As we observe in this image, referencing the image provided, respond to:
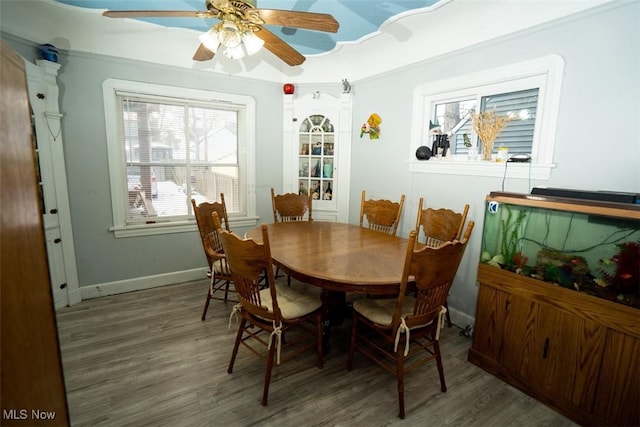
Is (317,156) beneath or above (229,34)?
beneath

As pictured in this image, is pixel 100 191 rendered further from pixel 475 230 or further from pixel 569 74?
pixel 569 74

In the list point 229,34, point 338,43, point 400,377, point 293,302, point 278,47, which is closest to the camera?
Answer: point 400,377

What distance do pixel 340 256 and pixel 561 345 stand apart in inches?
53.9

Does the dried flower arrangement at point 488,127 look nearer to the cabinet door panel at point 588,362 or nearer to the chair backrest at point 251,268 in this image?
the cabinet door panel at point 588,362

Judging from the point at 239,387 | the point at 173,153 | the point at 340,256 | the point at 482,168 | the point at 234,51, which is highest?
the point at 234,51

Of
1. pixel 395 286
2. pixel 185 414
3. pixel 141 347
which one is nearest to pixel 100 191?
pixel 141 347

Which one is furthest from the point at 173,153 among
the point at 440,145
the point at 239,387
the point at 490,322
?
the point at 490,322

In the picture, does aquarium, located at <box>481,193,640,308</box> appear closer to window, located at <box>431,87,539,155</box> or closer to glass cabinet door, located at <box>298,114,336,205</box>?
Result: window, located at <box>431,87,539,155</box>

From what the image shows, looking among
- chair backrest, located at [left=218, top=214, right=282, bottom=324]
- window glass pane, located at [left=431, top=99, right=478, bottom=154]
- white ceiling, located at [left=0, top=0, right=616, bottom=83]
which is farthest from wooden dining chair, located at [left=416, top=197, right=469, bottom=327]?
white ceiling, located at [left=0, top=0, right=616, bottom=83]

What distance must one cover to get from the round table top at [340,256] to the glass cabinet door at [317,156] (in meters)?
1.11

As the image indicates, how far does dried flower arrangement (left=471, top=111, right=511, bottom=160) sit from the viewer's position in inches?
88.5

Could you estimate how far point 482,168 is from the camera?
2365 millimetres

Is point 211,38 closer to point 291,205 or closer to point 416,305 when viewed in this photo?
point 291,205

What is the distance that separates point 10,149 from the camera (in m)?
0.79
